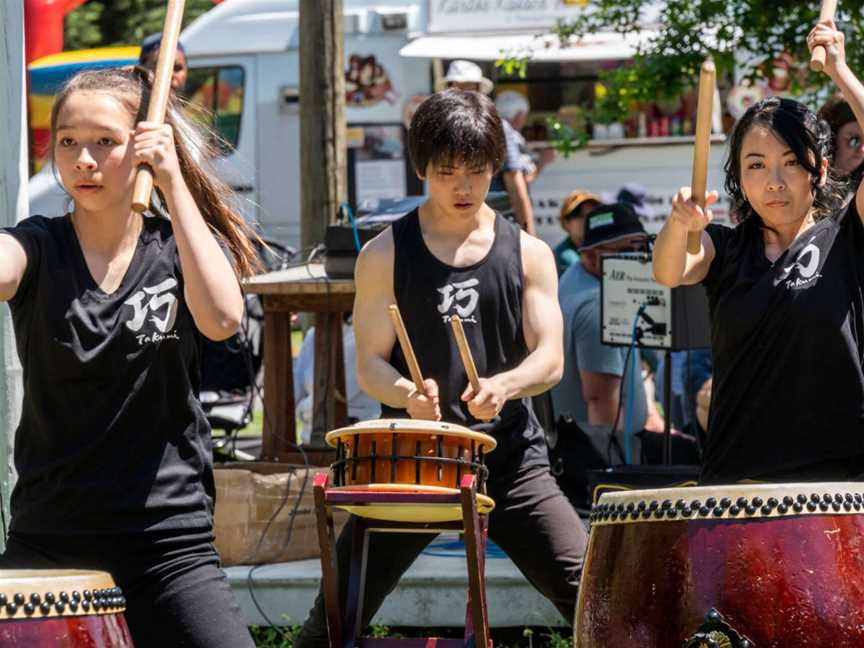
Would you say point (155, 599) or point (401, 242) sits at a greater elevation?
point (401, 242)

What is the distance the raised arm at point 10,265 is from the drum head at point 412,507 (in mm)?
1042

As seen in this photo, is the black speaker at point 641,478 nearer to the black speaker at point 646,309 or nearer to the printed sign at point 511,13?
the black speaker at point 646,309

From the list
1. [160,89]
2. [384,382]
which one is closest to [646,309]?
[384,382]

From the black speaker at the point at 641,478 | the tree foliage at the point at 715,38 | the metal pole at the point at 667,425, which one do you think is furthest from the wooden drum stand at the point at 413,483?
the tree foliage at the point at 715,38

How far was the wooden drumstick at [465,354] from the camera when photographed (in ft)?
13.6

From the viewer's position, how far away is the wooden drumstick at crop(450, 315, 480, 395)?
4141mm

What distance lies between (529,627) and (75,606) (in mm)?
3161

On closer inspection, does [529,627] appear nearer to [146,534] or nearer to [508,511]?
[508,511]

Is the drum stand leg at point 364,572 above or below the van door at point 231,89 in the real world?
below

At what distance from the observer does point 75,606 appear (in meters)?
2.98

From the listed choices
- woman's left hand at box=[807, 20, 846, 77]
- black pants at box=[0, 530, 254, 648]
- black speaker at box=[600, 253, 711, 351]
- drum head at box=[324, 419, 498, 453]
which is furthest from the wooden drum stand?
black speaker at box=[600, 253, 711, 351]

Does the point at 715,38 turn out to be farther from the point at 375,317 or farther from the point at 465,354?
the point at 465,354

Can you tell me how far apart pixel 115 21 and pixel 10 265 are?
1967cm

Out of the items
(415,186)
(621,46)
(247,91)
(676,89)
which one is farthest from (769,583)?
(247,91)
